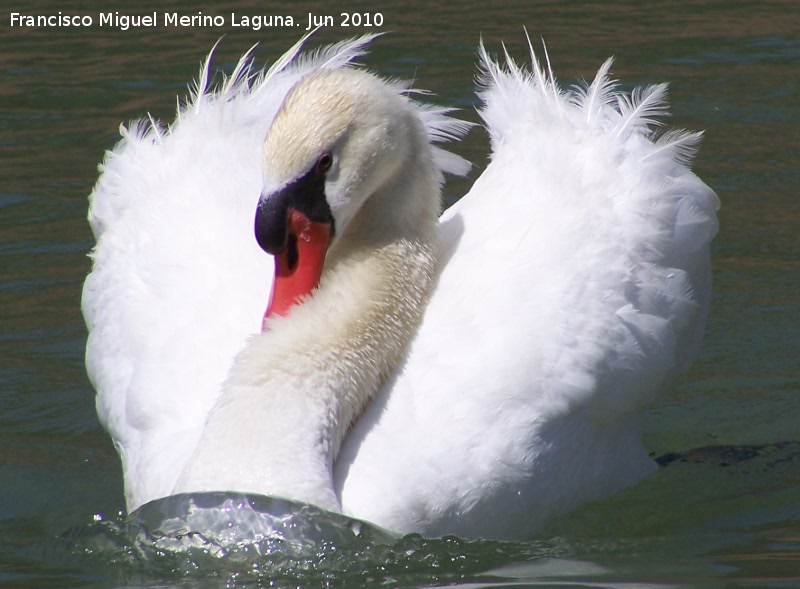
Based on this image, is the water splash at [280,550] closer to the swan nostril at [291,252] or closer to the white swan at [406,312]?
the white swan at [406,312]

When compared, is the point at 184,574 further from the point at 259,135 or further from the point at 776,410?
the point at 776,410

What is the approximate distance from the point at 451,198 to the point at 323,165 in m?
4.06

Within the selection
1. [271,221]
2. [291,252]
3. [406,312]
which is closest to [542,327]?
[406,312]

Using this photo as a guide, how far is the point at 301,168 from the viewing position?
4.97 m

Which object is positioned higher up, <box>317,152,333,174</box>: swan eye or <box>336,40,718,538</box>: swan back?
<box>317,152,333,174</box>: swan eye

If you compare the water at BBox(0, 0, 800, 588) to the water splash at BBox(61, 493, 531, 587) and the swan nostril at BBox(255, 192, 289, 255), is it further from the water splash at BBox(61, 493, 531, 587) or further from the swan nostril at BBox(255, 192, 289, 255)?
the swan nostril at BBox(255, 192, 289, 255)

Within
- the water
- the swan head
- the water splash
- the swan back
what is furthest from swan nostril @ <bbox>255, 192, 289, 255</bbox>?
the water

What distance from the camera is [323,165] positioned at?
16.6 ft

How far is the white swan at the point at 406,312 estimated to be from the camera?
4941 millimetres

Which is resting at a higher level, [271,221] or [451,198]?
[451,198]

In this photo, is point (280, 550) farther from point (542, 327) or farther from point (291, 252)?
point (542, 327)

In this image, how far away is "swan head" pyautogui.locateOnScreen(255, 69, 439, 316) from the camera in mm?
Answer: 4973

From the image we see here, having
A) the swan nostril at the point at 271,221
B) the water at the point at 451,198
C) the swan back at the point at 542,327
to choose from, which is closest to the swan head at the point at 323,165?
the swan nostril at the point at 271,221


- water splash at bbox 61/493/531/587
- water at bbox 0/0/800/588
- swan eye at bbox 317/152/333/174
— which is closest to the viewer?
water splash at bbox 61/493/531/587
